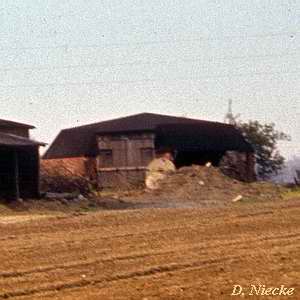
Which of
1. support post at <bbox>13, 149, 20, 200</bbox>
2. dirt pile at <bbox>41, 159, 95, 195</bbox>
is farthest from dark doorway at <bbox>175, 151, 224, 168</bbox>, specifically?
support post at <bbox>13, 149, 20, 200</bbox>

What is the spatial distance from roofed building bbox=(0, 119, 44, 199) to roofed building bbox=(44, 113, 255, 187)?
542 inches

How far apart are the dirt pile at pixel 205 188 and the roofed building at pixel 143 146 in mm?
6683

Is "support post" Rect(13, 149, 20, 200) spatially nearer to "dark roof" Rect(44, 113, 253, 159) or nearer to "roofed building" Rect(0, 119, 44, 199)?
"roofed building" Rect(0, 119, 44, 199)

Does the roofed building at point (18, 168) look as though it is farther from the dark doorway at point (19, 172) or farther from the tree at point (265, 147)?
the tree at point (265, 147)

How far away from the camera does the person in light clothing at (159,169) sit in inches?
1719

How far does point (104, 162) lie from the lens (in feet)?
162

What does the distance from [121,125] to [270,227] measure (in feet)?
106

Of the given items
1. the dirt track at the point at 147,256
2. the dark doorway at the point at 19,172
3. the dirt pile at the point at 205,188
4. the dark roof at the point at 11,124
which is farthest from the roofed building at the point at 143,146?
the dirt track at the point at 147,256

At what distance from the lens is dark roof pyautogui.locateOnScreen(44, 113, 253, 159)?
5078 centimetres

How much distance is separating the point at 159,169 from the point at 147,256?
3322cm

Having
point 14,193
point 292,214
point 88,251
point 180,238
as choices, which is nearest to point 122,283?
point 88,251

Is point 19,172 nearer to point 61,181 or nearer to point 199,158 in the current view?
point 61,181

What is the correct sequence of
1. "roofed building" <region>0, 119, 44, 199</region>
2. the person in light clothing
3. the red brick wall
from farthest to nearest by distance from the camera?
the red brick wall, the person in light clothing, "roofed building" <region>0, 119, 44, 199</region>

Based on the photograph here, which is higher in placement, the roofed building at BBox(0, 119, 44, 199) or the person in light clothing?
the roofed building at BBox(0, 119, 44, 199)
